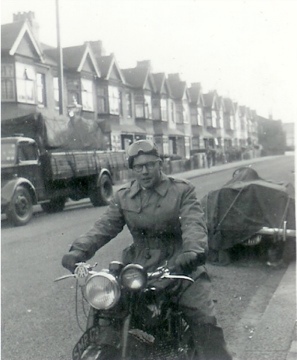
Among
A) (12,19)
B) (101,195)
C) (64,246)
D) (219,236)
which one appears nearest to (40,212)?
A: (101,195)

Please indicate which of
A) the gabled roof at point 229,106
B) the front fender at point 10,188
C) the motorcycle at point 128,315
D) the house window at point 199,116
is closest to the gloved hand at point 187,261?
the motorcycle at point 128,315

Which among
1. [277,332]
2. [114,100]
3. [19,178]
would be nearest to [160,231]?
[277,332]

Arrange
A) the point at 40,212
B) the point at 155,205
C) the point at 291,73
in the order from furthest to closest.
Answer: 1. the point at 40,212
2. the point at 291,73
3. the point at 155,205

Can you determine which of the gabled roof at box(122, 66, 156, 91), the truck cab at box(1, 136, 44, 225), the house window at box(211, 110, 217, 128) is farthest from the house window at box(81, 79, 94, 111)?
the house window at box(211, 110, 217, 128)

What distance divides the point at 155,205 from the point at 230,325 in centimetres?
191

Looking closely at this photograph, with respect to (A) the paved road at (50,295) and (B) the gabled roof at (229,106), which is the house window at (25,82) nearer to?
(A) the paved road at (50,295)

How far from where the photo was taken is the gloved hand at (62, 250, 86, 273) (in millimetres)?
2949

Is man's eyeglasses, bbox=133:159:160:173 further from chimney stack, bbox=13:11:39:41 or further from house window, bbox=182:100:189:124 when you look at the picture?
house window, bbox=182:100:189:124

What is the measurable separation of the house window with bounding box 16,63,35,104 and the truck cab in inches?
389

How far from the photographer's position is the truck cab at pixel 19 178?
1198 cm

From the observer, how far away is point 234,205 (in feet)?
23.2

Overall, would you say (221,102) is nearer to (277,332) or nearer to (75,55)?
(75,55)

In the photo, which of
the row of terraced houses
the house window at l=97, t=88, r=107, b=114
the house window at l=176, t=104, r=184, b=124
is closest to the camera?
the row of terraced houses

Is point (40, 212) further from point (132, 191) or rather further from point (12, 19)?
point (12, 19)
